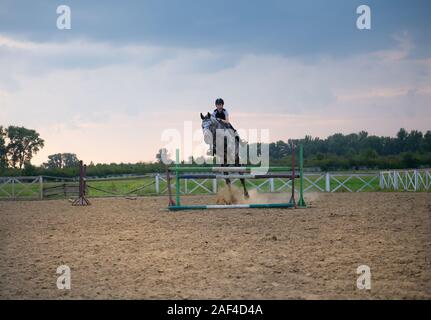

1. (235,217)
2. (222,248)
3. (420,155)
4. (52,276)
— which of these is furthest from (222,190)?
(420,155)

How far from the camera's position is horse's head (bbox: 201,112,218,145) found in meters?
13.2

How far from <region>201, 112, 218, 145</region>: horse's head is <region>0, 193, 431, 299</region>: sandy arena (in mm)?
3253

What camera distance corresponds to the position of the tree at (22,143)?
71125 millimetres

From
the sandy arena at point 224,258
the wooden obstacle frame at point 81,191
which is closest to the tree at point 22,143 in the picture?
the wooden obstacle frame at point 81,191

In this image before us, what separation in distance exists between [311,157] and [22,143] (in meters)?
47.5

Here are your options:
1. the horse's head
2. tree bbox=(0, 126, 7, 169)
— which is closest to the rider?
the horse's head

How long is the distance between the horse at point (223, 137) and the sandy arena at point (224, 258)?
A: 3.37 metres

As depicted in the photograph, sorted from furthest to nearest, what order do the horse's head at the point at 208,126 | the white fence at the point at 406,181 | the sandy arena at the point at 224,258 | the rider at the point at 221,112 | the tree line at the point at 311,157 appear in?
1. the tree line at the point at 311,157
2. the white fence at the point at 406,181
3. the rider at the point at 221,112
4. the horse's head at the point at 208,126
5. the sandy arena at the point at 224,258

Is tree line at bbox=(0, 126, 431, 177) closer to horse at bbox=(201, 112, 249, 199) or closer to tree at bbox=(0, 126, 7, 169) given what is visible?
tree at bbox=(0, 126, 7, 169)

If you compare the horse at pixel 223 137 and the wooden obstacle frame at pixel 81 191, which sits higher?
the horse at pixel 223 137

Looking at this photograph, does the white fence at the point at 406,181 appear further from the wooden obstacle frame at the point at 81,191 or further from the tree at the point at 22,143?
the tree at the point at 22,143

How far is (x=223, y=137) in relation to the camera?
1386 centimetres

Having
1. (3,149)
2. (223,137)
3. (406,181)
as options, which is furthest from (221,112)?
(3,149)

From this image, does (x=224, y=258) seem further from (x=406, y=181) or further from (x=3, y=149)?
(x=3, y=149)
